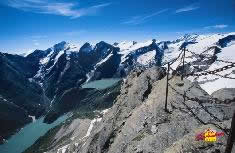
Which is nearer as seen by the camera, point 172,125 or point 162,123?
point 172,125

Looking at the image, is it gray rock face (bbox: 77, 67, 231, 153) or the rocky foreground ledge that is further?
gray rock face (bbox: 77, 67, 231, 153)

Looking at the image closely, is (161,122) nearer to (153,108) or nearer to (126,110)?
(153,108)

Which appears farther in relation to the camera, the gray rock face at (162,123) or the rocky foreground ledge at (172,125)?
the gray rock face at (162,123)

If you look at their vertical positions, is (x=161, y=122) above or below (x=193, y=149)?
below

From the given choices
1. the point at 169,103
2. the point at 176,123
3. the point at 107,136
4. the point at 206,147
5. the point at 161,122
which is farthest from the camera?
the point at 107,136

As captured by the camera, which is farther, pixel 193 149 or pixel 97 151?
pixel 97 151

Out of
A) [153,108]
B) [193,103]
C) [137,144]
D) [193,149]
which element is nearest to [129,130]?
[153,108]

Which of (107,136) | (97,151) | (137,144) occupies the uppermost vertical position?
(137,144)

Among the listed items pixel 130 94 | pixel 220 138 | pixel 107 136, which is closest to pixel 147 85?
pixel 130 94

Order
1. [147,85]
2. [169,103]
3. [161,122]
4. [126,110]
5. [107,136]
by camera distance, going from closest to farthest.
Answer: [161,122], [169,103], [107,136], [126,110], [147,85]

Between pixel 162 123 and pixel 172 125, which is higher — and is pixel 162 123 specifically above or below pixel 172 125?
below

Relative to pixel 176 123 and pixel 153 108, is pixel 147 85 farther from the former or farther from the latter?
pixel 176 123
